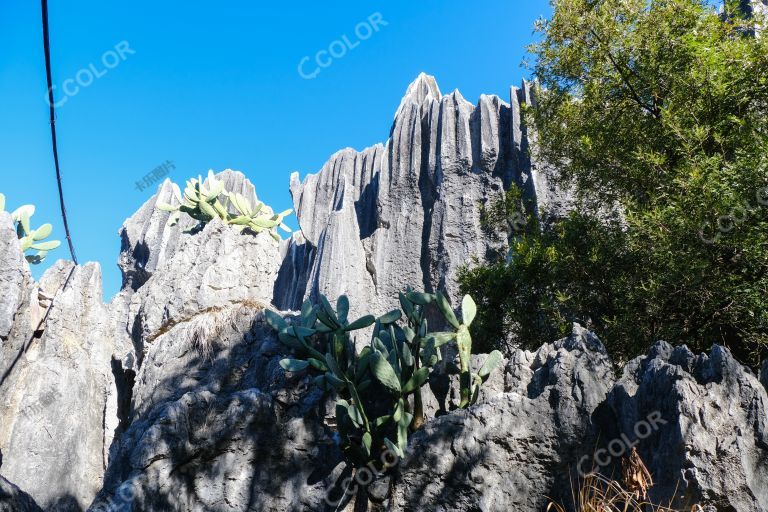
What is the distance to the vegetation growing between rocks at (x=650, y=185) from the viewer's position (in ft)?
19.7

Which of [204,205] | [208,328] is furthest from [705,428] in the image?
[204,205]

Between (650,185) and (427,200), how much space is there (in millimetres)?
10570

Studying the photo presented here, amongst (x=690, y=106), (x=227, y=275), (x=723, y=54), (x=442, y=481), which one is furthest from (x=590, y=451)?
(x=227, y=275)

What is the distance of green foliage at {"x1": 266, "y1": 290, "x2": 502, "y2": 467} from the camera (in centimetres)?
497

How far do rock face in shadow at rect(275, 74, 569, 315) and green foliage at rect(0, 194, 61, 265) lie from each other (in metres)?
7.09

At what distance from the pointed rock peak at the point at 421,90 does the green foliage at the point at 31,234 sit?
11855 mm

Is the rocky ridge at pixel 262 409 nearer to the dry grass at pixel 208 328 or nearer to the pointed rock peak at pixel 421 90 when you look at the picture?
the dry grass at pixel 208 328

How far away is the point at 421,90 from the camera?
2230 centimetres

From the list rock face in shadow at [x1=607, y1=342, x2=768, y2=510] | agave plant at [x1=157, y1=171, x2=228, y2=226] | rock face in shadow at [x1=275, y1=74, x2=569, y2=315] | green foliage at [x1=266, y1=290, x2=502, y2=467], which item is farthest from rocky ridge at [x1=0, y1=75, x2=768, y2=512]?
agave plant at [x1=157, y1=171, x2=228, y2=226]

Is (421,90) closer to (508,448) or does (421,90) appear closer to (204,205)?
(204,205)

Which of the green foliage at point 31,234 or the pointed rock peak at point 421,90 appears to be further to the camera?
the pointed rock peak at point 421,90

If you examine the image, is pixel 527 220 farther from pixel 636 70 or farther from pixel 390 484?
pixel 390 484

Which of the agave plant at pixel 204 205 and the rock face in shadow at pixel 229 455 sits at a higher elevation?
the agave plant at pixel 204 205

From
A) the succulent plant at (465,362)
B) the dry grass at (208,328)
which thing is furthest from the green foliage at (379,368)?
the dry grass at (208,328)
